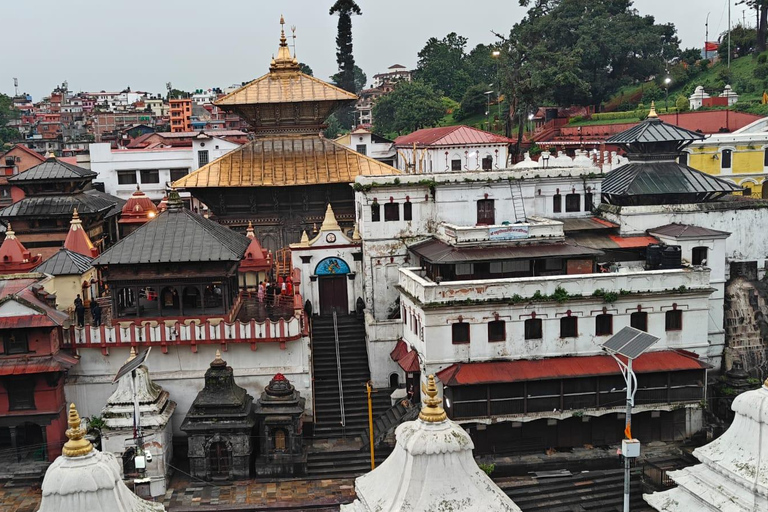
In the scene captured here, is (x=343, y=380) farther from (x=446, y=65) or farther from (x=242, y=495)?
(x=446, y=65)

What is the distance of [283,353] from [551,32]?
7693 centimetres

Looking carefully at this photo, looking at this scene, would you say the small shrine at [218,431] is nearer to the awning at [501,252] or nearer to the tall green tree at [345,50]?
the awning at [501,252]

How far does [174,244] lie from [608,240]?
761 inches

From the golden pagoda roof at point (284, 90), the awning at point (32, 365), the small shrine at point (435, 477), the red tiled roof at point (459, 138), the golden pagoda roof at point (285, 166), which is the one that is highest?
the golden pagoda roof at point (284, 90)

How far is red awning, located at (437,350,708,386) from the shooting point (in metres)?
33.6

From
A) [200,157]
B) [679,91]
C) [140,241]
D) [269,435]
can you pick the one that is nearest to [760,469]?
[269,435]

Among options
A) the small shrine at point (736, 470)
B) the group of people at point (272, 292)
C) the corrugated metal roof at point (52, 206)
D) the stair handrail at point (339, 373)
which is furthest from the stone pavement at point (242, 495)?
the corrugated metal roof at point (52, 206)

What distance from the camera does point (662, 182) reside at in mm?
43281

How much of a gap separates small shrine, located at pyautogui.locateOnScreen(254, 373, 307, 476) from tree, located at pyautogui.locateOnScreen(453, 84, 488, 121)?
78.0 metres

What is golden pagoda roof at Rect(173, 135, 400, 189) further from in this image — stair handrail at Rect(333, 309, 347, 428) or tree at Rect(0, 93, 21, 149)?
tree at Rect(0, 93, 21, 149)

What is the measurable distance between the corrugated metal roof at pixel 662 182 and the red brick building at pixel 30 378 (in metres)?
26.2

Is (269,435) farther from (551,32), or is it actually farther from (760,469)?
(551,32)

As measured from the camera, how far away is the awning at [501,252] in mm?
36625

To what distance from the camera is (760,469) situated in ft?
59.9
